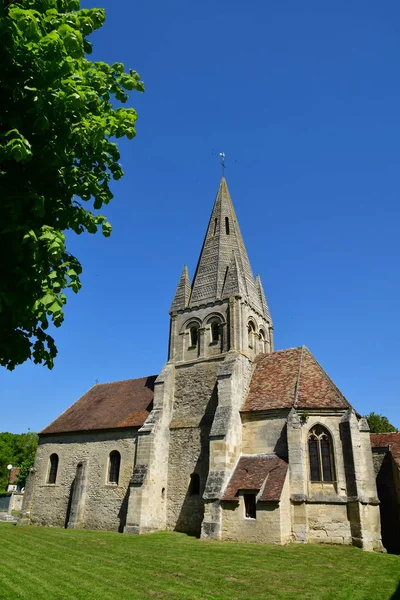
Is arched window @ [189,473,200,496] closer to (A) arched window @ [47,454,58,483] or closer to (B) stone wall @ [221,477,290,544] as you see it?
(B) stone wall @ [221,477,290,544]

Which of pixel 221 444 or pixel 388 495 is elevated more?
pixel 221 444

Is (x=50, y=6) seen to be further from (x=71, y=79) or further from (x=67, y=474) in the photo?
(x=67, y=474)

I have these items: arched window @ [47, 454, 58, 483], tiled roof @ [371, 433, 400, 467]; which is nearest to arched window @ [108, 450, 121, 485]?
arched window @ [47, 454, 58, 483]

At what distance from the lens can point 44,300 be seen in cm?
583

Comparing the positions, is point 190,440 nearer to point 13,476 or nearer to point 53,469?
point 53,469

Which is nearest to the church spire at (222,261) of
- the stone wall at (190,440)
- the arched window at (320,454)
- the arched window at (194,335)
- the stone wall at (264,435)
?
the arched window at (194,335)

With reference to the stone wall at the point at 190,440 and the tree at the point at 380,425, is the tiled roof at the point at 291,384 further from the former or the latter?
the tree at the point at 380,425

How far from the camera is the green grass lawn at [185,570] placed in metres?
9.60

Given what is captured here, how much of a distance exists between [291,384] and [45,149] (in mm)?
19112

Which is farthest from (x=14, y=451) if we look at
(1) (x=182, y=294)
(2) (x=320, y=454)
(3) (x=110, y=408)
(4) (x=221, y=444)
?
(2) (x=320, y=454)

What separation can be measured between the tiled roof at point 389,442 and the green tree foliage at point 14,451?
4960 cm

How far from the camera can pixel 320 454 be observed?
65.3 feet

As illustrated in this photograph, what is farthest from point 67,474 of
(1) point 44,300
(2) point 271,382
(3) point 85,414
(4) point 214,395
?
(1) point 44,300

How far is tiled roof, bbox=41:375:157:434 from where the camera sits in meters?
25.5
